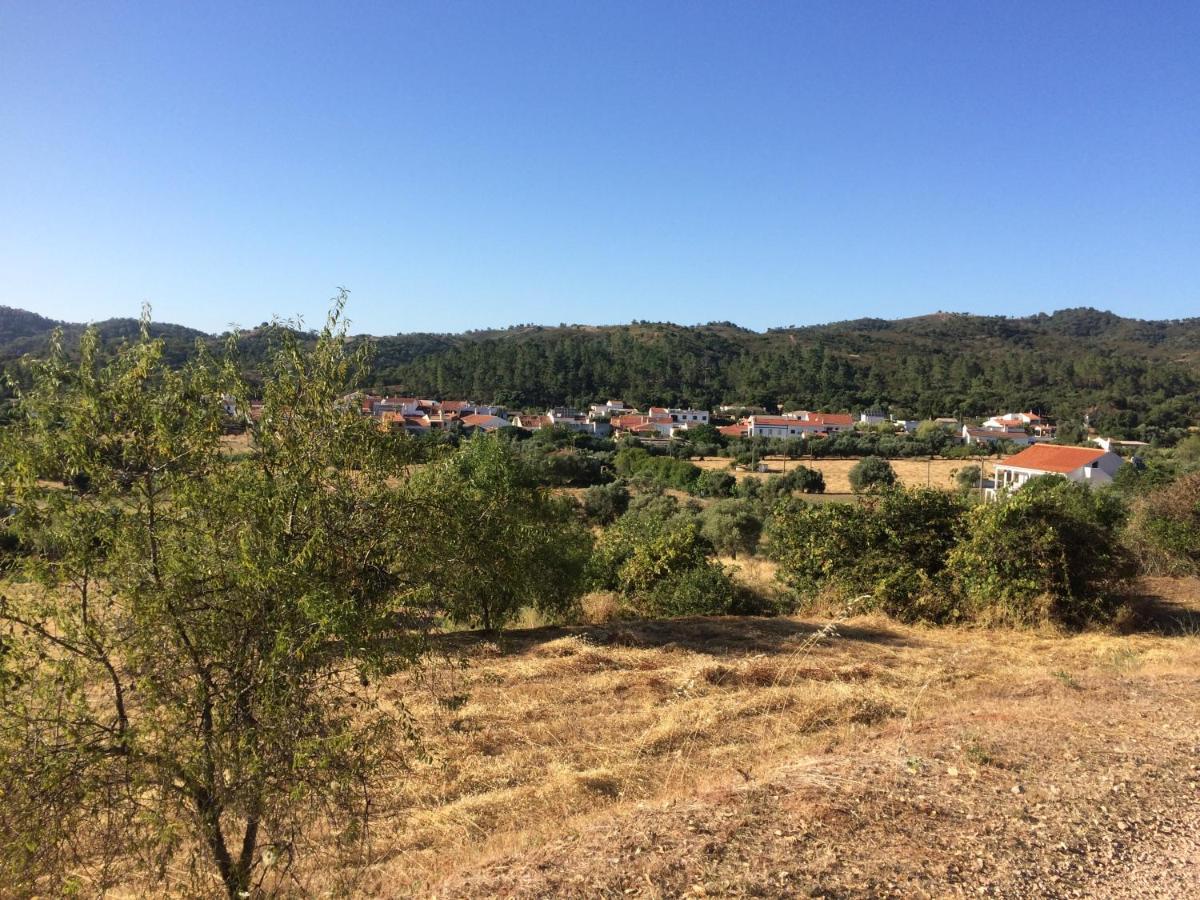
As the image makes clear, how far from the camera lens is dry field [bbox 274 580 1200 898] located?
13.7 ft

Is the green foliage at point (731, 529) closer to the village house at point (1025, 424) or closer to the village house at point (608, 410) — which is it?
the village house at point (608, 410)

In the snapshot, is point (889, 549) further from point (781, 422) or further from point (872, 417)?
point (872, 417)

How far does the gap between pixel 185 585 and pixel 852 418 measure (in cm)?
8084

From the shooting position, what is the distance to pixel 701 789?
552cm

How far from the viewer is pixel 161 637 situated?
145 inches

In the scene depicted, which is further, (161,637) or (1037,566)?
(1037,566)

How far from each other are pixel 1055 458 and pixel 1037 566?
1299 inches

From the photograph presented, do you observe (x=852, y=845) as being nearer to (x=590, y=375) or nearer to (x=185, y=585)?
(x=185, y=585)

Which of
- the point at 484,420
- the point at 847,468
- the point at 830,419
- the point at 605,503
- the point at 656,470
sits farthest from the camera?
the point at 830,419

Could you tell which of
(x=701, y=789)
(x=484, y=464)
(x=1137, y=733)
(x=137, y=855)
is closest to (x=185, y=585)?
(x=137, y=855)

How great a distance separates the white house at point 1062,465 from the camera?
38.0m

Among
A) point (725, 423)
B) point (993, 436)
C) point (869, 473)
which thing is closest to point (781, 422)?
point (725, 423)

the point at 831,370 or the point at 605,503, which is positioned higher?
the point at 831,370

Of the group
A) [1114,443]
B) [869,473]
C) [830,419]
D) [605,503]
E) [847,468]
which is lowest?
[605,503]
